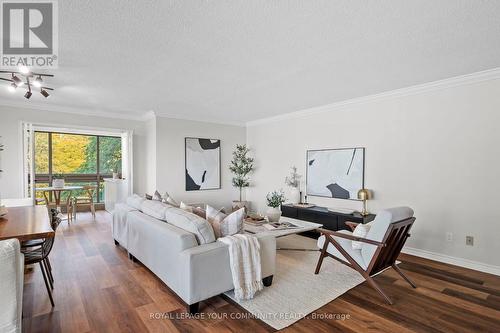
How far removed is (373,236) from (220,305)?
5.29 ft

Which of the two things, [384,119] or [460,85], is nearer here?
[460,85]

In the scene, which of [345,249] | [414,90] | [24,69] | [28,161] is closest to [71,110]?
[28,161]

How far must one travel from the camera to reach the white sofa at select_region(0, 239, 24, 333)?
4.62 ft

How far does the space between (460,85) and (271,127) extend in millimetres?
3643

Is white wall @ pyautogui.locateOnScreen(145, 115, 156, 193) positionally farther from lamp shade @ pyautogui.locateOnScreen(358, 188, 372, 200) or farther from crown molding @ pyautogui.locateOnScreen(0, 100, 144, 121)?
lamp shade @ pyautogui.locateOnScreen(358, 188, 372, 200)

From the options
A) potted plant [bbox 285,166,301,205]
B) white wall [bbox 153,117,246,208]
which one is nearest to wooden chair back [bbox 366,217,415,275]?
potted plant [bbox 285,166,301,205]

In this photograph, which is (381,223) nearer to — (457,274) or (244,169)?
(457,274)

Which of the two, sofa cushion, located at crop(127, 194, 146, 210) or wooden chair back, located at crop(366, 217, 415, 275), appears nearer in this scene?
wooden chair back, located at crop(366, 217, 415, 275)

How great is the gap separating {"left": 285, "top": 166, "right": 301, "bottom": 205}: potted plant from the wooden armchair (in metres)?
2.39

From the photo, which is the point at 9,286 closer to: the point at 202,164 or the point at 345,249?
the point at 345,249

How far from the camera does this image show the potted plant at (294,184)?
537 cm

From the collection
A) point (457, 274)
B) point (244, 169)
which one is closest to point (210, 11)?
point (457, 274)

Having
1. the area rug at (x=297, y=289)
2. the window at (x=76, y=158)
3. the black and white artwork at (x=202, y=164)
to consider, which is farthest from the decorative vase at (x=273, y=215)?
the window at (x=76, y=158)

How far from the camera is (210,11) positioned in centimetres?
203
